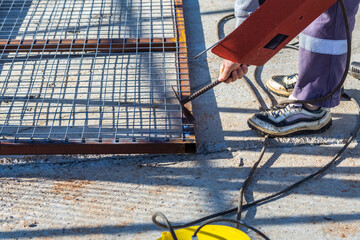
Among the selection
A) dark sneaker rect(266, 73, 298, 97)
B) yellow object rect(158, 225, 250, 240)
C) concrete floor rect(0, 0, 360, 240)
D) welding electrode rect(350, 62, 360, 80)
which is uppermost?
welding electrode rect(350, 62, 360, 80)

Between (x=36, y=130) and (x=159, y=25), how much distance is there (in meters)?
1.25

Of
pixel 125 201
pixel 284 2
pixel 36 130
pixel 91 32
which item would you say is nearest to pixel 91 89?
pixel 36 130

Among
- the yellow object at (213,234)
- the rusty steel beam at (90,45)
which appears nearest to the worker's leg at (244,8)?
the rusty steel beam at (90,45)

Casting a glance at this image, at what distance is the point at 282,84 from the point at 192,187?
88cm

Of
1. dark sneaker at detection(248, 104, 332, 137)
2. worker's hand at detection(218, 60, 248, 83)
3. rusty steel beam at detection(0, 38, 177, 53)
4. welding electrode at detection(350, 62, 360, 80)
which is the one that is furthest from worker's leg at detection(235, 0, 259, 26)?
welding electrode at detection(350, 62, 360, 80)

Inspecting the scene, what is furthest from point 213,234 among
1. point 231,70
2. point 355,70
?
point 355,70

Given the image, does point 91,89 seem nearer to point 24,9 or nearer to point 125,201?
point 125,201

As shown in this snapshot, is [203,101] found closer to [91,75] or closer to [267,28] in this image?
[91,75]

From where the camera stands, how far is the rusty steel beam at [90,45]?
8.63 ft

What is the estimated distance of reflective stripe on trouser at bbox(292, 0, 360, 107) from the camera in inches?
70.2

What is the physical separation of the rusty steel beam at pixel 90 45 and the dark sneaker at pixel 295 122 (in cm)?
89

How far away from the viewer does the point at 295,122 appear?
6.71ft

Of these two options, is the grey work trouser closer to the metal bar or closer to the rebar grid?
the metal bar

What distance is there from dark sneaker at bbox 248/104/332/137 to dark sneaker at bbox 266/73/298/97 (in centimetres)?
25
